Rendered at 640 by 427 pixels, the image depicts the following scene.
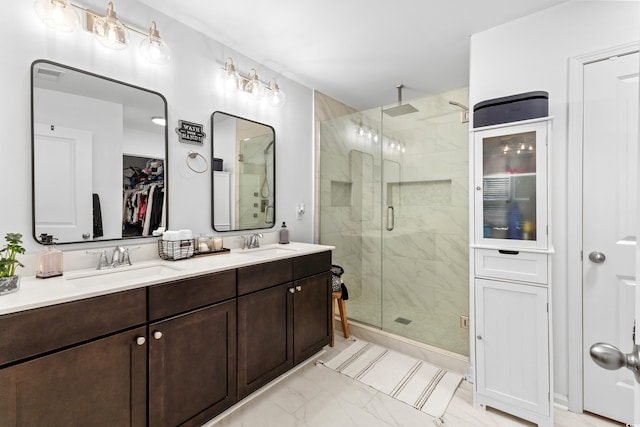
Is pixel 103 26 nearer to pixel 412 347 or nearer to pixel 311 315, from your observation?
pixel 311 315

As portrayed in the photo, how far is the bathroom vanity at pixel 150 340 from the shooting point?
110 centimetres

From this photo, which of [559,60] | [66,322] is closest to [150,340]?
[66,322]

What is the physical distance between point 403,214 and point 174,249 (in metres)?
2.16

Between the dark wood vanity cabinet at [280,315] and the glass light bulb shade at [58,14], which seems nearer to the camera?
the glass light bulb shade at [58,14]

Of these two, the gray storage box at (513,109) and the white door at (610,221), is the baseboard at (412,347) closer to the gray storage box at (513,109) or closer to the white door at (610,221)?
the white door at (610,221)

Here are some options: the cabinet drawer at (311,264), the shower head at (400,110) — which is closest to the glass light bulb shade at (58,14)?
the cabinet drawer at (311,264)

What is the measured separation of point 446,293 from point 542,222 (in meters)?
1.34

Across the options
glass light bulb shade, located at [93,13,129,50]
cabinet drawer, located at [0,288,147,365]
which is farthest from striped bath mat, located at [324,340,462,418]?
glass light bulb shade, located at [93,13,129,50]

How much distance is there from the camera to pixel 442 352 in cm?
241

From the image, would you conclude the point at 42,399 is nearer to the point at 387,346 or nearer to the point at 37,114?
the point at 37,114

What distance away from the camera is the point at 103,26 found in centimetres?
165

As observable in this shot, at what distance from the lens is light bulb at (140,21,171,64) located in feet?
5.94

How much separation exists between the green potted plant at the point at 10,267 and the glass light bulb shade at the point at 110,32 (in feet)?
3.70

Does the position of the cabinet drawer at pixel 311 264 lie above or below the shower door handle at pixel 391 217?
below
